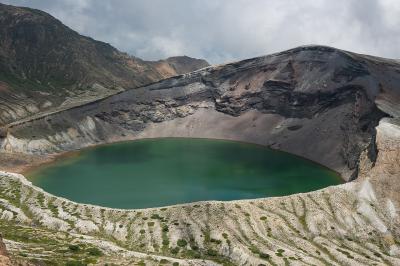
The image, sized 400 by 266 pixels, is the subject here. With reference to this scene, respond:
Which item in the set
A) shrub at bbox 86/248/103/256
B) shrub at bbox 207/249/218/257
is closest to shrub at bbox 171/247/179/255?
shrub at bbox 207/249/218/257

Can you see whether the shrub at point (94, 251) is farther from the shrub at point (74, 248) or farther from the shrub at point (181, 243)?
the shrub at point (181, 243)

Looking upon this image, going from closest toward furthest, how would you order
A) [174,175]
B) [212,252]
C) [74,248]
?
[74,248] → [212,252] → [174,175]

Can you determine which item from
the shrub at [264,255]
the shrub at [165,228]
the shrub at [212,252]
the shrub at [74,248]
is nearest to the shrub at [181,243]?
the shrub at [165,228]

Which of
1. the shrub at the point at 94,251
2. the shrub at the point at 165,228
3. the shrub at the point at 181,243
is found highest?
the shrub at the point at 165,228

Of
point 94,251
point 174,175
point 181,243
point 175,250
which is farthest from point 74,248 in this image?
point 174,175

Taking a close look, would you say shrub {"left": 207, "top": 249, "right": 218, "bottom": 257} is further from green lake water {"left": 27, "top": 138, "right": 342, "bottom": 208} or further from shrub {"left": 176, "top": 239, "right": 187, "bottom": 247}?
green lake water {"left": 27, "top": 138, "right": 342, "bottom": 208}

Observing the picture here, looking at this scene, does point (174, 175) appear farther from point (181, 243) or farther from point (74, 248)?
point (74, 248)

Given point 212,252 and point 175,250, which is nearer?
point 212,252

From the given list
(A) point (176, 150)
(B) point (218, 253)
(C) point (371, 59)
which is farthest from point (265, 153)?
(B) point (218, 253)
